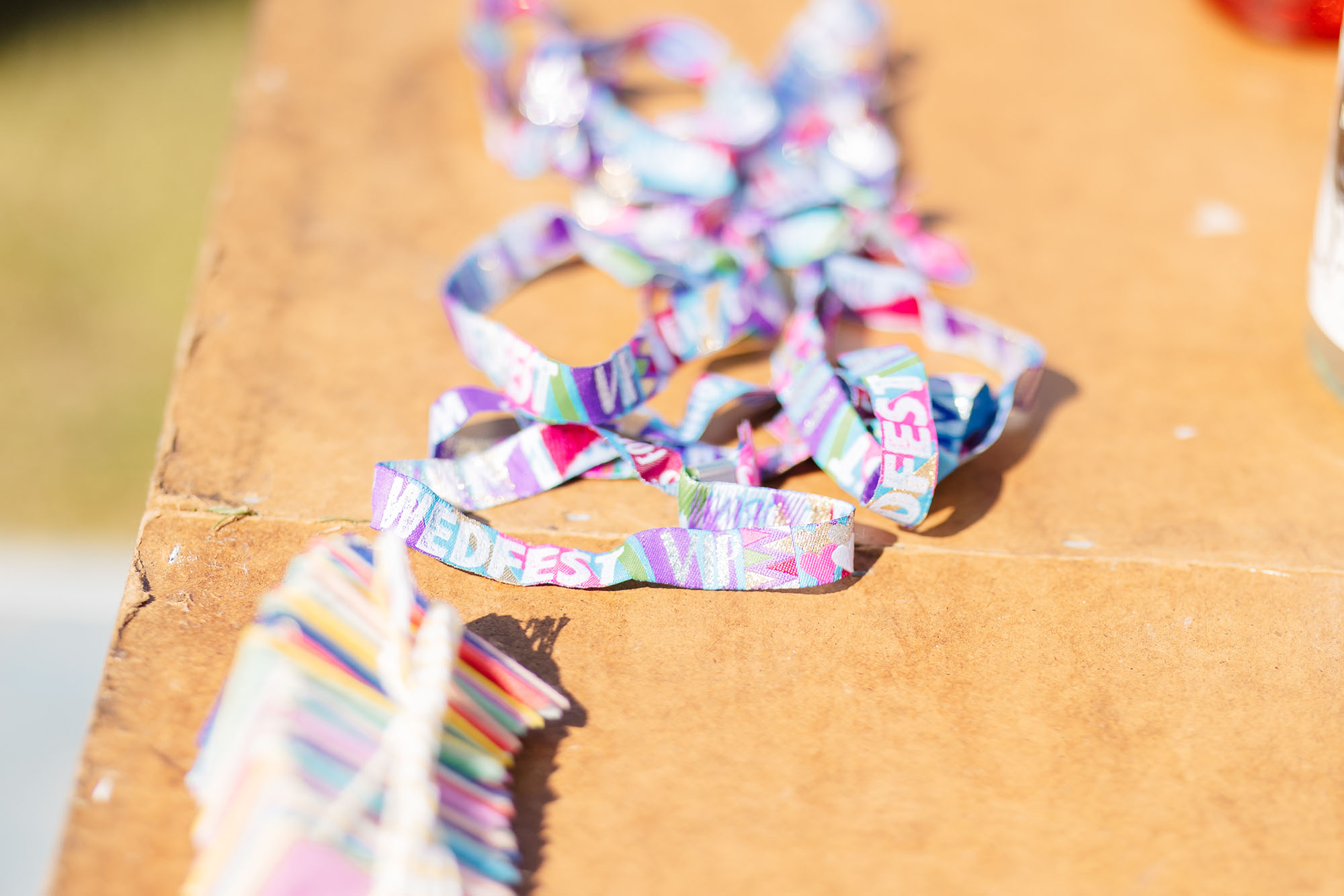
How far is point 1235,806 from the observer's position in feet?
2.20

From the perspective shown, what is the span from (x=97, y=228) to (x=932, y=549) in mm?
1843

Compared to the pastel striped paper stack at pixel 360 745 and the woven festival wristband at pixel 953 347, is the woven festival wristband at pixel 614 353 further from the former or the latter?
the pastel striped paper stack at pixel 360 745

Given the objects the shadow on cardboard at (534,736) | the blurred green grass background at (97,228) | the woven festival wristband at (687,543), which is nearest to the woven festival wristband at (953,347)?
the woven festival wristband at (687,543)

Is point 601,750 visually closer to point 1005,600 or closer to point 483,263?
point 1005,600

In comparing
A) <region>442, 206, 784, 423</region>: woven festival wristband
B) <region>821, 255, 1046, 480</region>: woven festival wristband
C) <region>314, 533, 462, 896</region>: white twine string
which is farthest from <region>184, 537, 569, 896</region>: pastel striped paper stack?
<region>821, 255, 1046, 480</region>: woven festival wristband

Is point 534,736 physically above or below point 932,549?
above

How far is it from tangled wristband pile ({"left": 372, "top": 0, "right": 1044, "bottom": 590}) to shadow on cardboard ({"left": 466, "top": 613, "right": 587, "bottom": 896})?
4cm

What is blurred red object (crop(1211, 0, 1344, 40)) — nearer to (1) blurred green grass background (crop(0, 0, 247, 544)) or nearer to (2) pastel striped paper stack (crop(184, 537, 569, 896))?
(2) pastel striped paper stack (crop(184, 537, 569, 896))

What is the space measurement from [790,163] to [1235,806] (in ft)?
2.41

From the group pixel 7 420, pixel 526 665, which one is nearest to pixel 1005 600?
pixel 526 665

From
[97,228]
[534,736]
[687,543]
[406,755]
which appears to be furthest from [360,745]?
[97,228]

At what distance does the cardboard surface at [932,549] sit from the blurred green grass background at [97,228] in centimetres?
83

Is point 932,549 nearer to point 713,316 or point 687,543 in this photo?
point 687,543

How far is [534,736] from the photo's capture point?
2.27ft
